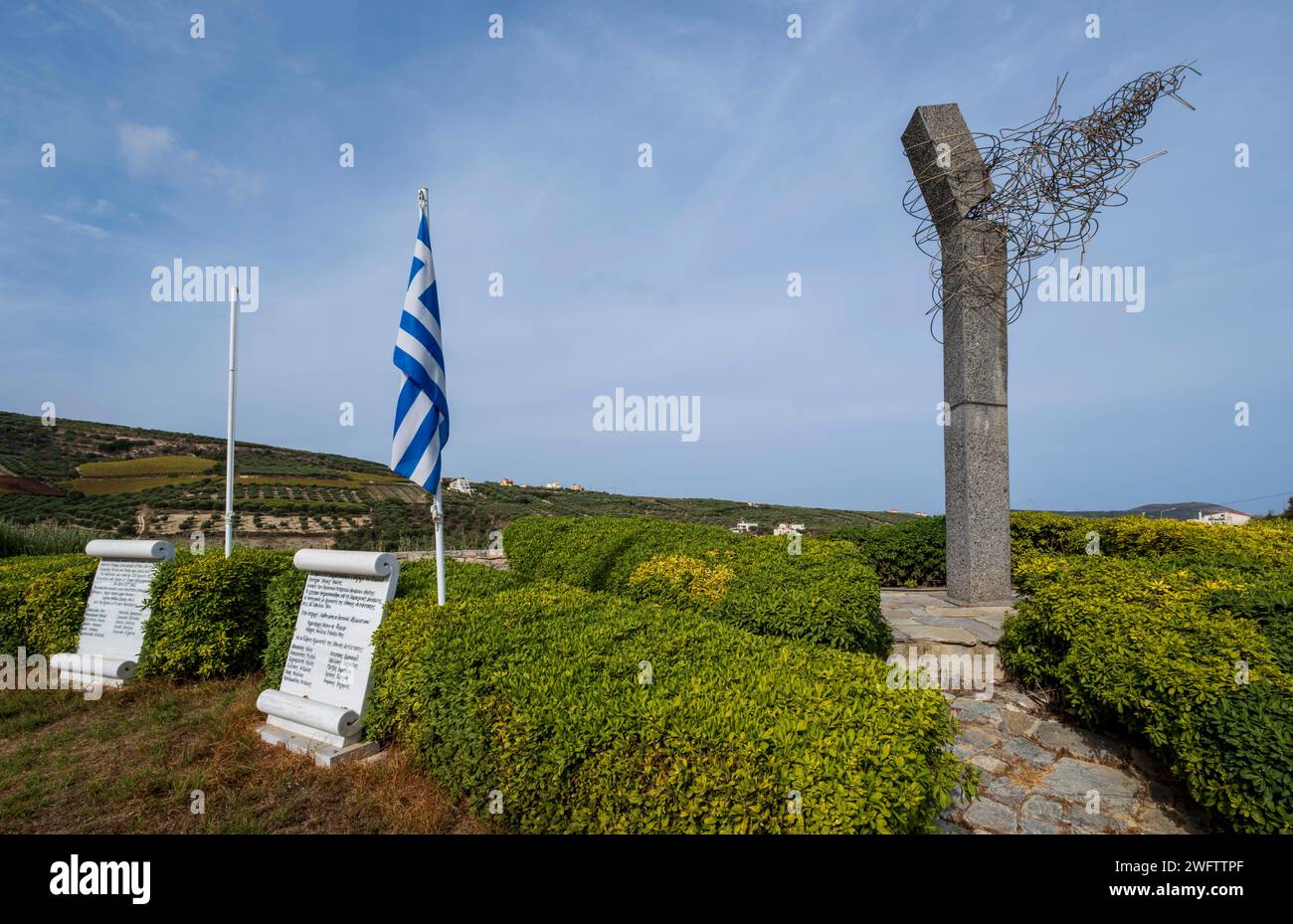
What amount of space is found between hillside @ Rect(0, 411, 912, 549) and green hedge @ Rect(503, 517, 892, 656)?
5.49 metres

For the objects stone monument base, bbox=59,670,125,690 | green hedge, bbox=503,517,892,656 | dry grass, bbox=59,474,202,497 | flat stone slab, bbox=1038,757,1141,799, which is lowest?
stone monument base, bbox=59,670,125,690

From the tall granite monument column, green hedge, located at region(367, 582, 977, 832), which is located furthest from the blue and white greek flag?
the tall granite monument column

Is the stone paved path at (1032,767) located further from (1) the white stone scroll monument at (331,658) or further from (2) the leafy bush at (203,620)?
(2) the leafy bush at (203,620)

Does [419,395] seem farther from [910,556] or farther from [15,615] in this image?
[910,556]

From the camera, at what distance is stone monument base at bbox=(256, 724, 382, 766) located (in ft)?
13.8

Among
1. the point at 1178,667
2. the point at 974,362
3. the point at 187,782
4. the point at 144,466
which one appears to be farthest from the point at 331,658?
the point at 144,466

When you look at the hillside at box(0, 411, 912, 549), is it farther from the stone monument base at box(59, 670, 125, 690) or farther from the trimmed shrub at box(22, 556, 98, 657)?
the stone monument base at box(59, 670, 125, 690)

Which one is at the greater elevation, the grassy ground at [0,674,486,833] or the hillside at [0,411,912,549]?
the hillside at [0,411,912,549]

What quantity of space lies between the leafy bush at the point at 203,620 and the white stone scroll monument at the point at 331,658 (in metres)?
1.53

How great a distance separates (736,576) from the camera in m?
5.77

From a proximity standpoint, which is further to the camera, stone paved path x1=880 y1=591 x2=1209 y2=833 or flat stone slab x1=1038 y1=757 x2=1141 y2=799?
flat stone slab x1=1038 y1=757 x2=1141 y2=799

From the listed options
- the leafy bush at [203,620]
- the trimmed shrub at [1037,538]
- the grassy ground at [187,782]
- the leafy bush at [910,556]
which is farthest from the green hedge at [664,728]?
the leafy bush at [910,556]

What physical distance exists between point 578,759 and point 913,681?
166 centimetres
